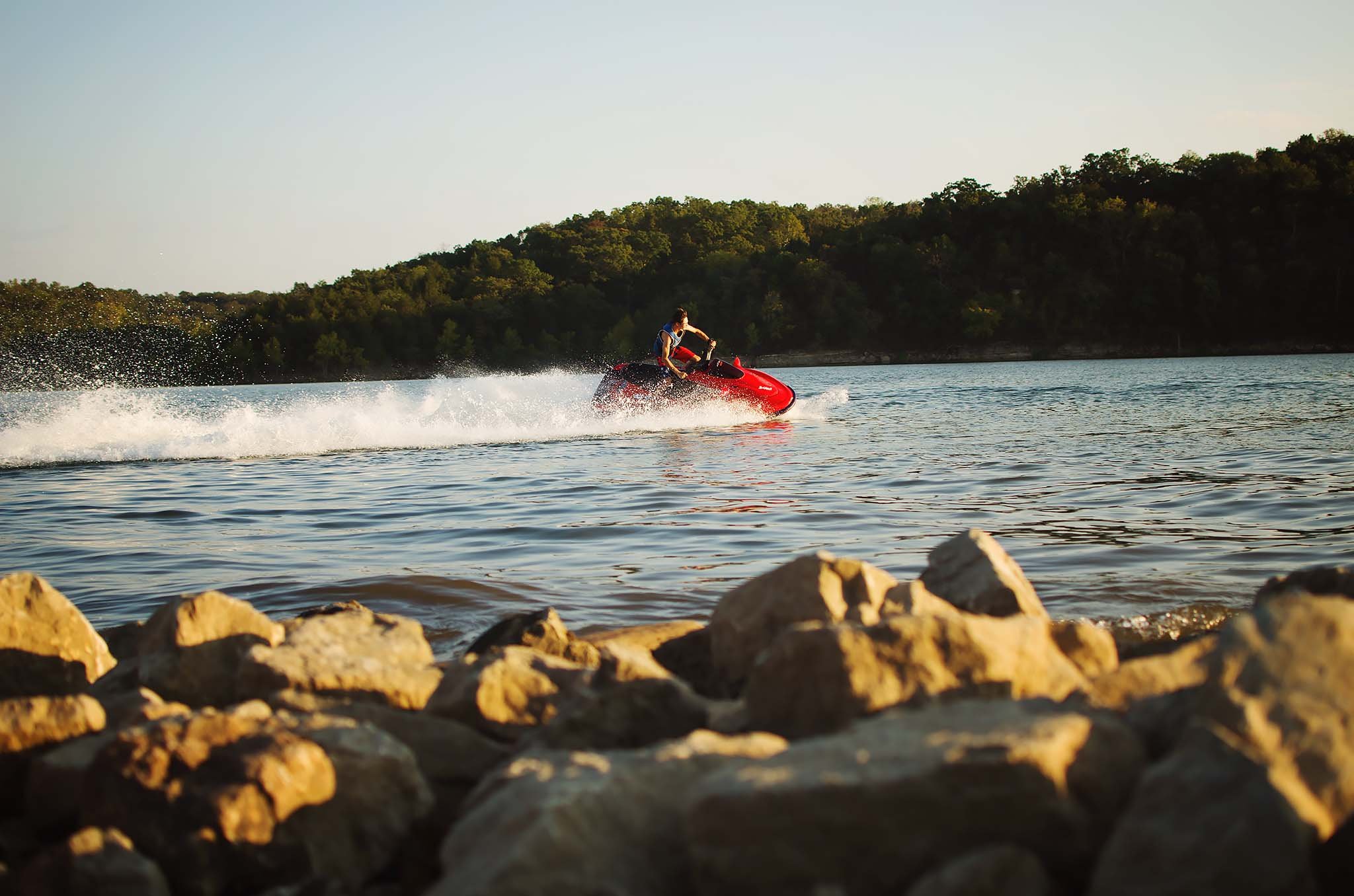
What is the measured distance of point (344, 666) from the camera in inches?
134

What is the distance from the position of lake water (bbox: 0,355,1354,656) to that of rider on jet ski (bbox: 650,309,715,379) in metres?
0.85

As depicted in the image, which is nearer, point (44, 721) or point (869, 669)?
point (869, 669)

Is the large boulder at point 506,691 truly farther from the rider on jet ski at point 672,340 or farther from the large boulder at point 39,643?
the rider on jet ski at point 672,340

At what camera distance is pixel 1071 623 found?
3.40 meters

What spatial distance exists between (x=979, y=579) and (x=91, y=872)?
2.86 m

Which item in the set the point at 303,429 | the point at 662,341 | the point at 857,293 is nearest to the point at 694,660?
the point at 662,341

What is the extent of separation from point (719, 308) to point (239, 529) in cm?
7754

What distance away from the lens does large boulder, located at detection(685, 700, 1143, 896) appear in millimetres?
2008

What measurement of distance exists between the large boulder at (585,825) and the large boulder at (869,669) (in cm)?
17

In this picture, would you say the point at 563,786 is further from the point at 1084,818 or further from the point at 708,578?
the point at 708,578

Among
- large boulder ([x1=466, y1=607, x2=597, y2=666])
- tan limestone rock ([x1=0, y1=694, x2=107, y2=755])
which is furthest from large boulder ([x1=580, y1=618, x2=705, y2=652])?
tan limestone rock ([x1=0, y1=694, x2=107, y2=755])

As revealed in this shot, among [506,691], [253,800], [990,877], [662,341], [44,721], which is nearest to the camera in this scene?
[990,877]

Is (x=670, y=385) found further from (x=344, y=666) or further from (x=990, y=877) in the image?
(x=990, y=877)

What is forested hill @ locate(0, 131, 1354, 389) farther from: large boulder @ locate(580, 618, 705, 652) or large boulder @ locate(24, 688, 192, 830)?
large boulder @ locate(24, 688, 192, 830)
